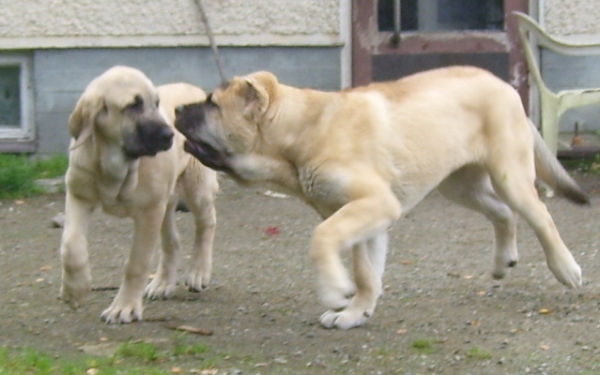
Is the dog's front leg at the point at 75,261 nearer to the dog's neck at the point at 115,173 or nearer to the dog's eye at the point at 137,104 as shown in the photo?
the dog's neck at the point at 115,173

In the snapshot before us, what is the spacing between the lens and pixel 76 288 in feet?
16.1

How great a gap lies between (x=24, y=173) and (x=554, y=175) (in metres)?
4.44

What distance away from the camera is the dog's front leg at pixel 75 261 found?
488cm

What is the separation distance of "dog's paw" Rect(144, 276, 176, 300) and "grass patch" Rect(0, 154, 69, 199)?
10.4 ft

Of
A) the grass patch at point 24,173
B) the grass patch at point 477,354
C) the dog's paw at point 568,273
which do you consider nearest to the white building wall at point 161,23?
the grass patch at point 24,173

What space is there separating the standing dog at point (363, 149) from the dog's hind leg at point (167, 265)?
0.92 m

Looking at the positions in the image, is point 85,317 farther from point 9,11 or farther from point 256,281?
point 9,11

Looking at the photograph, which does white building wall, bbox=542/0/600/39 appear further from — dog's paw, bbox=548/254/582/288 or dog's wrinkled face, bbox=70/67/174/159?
dog's wrinkled face, bbox=70/67/174/159

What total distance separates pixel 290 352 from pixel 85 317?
1171mm

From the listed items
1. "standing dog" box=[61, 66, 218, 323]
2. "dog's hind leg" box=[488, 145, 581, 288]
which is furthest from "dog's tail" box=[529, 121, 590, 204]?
"standing dog" box=[61, 66, 218, 323]

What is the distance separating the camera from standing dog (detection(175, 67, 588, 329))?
187 inches

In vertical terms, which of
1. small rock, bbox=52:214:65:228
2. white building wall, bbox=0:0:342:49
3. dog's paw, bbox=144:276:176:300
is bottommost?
small rock, bbox=52:214:65:228

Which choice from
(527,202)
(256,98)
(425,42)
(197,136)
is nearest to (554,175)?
(527,202)

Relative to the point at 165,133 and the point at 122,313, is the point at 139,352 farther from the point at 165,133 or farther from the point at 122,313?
the point at 165,133
